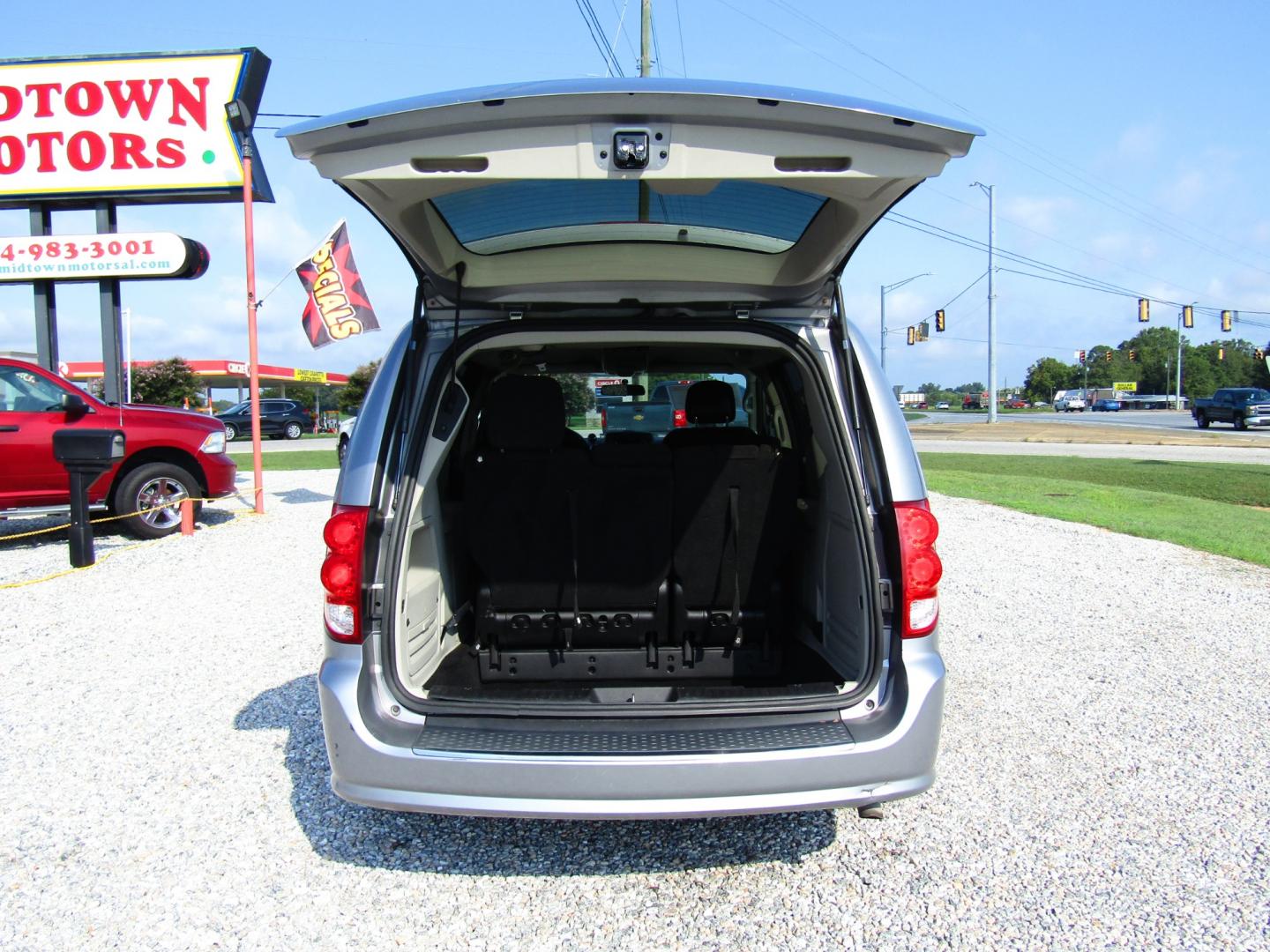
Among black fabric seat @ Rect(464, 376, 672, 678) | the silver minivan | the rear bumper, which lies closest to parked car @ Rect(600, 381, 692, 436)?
the silver minivan

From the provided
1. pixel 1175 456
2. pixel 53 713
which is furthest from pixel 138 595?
pixel 1175 456

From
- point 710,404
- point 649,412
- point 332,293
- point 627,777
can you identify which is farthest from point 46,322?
point 627,777

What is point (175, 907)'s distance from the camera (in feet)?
8.20

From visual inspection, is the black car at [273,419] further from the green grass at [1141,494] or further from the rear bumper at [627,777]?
the rear bumper at [627,777]

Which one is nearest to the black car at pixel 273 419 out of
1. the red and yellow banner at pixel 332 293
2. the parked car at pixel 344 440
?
the parked car at pixel 344 440

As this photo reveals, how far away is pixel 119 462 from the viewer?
7.70 meters

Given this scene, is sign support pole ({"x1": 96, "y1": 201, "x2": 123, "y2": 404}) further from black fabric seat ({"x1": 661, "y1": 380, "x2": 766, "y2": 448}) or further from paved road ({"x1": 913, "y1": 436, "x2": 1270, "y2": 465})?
paved road ({"x1": 913, "y1": 436, "x2": 1270, "y2": 465})

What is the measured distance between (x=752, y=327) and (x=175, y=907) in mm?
2492

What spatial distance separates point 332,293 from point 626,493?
32.7 feet

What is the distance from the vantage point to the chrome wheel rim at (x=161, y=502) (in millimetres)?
8680

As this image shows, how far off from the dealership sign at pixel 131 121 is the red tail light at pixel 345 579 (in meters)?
11.2

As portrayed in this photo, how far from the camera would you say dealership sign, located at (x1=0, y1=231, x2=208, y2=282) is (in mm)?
11258

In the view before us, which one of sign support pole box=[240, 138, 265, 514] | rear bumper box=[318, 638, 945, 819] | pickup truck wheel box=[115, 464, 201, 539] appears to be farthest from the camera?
sign support pole box=[240, 138, 265, 514]

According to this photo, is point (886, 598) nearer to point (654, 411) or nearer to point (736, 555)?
point (736, 555)
